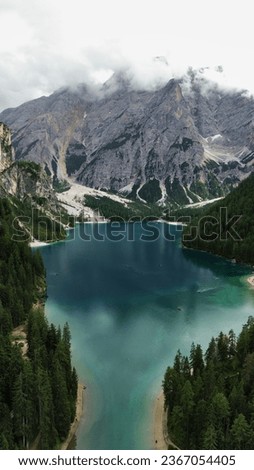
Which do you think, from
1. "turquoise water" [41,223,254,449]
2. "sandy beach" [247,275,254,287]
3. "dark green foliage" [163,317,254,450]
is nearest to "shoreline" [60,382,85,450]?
"turquoise water" [41,223,254,449]

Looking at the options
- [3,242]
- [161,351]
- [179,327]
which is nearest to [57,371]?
[161,351]

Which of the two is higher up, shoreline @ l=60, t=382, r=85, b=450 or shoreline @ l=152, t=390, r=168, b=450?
shoreline @ l=60, t=382, r=85, b=450

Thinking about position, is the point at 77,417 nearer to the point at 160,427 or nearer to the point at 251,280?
the point at 160,427

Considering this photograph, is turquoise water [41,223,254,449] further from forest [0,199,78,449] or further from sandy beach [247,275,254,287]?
forest [0,199,78,449]

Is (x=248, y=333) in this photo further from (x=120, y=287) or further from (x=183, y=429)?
(x=120, y=287)

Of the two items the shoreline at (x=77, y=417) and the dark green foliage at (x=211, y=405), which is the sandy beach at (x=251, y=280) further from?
the shoreline at (x=77, y=417)

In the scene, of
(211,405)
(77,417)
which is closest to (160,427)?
(211,405)
